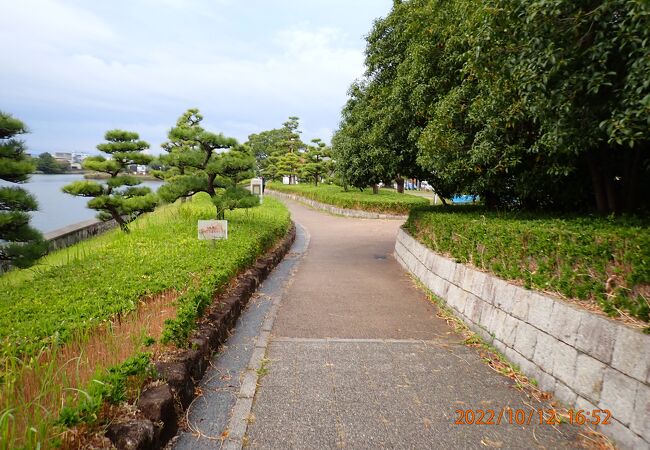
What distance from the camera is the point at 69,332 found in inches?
123

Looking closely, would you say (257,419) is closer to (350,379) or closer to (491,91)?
(350,379)

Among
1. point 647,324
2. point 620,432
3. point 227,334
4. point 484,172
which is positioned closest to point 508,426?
point 620,432

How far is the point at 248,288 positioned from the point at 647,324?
4763 millimetres

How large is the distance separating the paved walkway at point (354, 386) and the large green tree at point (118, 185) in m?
5.71

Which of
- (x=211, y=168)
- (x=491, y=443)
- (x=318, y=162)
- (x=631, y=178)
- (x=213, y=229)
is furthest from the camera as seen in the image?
(x=318, y=162)

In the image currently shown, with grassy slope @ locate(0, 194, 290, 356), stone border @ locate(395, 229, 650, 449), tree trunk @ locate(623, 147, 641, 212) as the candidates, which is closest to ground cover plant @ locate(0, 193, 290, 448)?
grassy slope @ locate(0, 194, 290, 356)

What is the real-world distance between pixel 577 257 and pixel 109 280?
5409 millimetres

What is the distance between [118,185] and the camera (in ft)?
33.9

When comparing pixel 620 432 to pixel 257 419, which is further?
pixel 257 419

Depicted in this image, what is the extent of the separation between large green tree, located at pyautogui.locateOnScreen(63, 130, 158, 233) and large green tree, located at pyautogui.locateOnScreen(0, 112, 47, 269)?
4366mm

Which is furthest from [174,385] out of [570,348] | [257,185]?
[257,185]

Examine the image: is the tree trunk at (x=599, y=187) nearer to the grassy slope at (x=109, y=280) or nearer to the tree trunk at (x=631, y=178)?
the tree trunk at (x=631, y=178)

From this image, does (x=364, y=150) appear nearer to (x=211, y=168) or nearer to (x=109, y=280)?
(x=211, y=168)

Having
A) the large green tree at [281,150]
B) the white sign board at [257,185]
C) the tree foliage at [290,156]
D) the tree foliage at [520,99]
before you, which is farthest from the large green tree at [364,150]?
the large green tree at [281,150]
